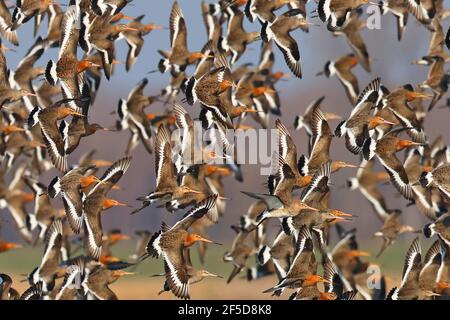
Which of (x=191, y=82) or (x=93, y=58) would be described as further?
(x=93, y=58)

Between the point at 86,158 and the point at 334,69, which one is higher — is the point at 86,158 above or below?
below

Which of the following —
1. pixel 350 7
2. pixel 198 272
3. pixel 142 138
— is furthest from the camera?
pixel 142 138

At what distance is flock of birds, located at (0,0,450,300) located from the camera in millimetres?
8547

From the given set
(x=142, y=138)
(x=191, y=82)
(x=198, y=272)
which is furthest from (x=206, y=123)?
(x=142, y=138)

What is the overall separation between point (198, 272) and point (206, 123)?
1.07 metres

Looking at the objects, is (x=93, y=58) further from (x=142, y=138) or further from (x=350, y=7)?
(x=350, y=7)

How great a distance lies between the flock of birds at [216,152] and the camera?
28.0 feet

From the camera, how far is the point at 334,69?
11.8 meters

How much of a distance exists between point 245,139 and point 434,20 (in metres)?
1.93

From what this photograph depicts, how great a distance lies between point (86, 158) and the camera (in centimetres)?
1138

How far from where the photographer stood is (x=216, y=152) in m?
10.5
